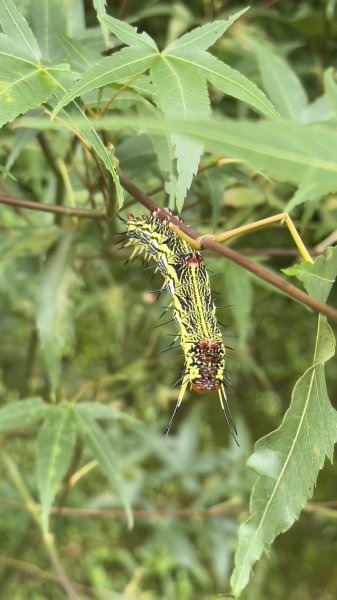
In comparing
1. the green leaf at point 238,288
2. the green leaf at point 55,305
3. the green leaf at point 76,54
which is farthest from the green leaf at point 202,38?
the green leaf at point 238,288

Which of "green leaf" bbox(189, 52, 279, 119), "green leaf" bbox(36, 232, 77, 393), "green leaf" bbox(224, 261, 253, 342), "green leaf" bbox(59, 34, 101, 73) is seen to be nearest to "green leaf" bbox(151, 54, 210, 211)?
"green leaf" bbox(189, 52, 279, 119)

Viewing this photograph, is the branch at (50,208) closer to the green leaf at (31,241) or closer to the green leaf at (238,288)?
the green leaf at (31,241)

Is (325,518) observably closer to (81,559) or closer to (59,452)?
(81,559)

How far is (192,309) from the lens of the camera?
1.53 feet

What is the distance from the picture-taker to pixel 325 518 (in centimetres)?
170

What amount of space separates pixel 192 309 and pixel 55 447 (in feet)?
1.02

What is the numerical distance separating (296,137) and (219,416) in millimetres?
1440

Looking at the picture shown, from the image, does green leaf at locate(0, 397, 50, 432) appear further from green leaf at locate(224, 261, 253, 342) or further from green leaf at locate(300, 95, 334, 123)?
green leaf at locate(300, 95, 334, 123)

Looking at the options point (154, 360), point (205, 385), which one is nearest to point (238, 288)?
point (154, 360)

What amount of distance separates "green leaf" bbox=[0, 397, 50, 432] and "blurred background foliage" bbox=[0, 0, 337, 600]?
5cm

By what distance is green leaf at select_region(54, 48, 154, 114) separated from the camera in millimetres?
440

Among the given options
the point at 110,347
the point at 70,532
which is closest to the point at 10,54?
the point at 110,347

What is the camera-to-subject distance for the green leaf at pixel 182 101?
1.51ft

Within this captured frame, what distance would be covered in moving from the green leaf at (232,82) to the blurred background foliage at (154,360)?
0.20 m
